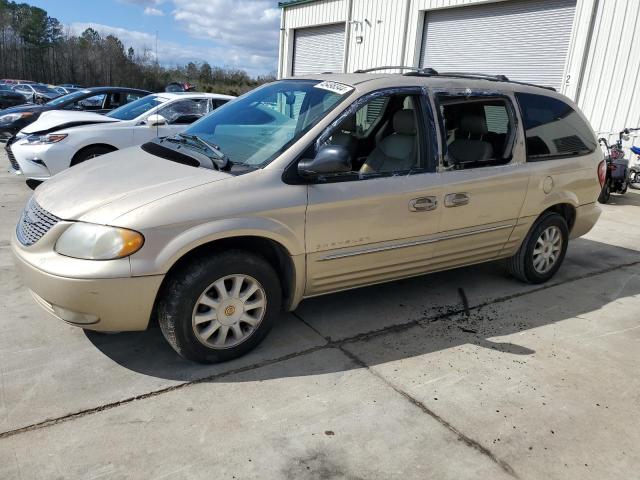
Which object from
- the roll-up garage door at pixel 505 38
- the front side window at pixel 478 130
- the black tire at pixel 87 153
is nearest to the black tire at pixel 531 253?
the front side window at pixel 478 130

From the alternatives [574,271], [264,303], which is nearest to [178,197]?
[264,303]

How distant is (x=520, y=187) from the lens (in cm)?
438

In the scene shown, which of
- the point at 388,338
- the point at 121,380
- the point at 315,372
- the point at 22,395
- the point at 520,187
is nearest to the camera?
Result: the point at 22,395

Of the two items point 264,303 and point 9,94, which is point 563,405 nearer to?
point 264,303

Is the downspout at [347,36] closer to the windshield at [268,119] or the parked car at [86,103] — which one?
the parked car at [86,103]

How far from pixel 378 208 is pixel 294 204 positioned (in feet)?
2.14

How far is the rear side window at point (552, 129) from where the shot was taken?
4.49 meters

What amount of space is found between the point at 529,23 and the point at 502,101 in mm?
8437

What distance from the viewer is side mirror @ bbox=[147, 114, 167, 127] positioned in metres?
7.68

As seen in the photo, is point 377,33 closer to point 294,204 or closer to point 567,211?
point 567,211

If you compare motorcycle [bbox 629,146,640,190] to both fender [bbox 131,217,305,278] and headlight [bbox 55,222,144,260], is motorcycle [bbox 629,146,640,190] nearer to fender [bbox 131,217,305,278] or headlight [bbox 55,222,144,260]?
fender [bbox 131,217,305,278]

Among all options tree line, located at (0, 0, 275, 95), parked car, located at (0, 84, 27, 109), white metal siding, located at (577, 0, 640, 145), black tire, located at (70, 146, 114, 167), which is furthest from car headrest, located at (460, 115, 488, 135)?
tree line, located at (0, 0, 275, 95)

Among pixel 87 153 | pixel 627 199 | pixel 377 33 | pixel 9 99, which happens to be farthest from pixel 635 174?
pixel 9 99

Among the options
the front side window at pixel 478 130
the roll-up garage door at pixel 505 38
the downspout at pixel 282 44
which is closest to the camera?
the front side window at pixel 478 130
